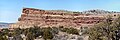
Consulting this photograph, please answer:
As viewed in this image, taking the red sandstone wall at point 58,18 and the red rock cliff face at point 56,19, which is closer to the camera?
the red rock cliff face at point 56,19

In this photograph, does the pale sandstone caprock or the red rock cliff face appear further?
the red rock cliff face

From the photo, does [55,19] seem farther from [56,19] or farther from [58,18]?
[58,18]

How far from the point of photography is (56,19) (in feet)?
343

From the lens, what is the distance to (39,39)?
5425 cm

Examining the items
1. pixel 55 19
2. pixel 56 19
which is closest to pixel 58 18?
pixel 56 19

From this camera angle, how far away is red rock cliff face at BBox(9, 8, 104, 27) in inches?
4031

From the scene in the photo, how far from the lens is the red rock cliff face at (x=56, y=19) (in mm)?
102375

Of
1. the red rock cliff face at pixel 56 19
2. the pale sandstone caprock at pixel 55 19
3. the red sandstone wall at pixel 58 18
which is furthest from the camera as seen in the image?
the red sandstone wall at pixel 58 18

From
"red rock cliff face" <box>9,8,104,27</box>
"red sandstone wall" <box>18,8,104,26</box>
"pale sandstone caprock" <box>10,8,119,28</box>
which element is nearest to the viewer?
"pale sandstone caprock" <box>10,8,119,28</box>

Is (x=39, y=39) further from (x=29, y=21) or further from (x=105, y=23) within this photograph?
(x=29, y=21)

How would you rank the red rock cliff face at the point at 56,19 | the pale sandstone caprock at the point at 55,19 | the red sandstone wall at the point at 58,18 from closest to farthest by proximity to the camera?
the pale sandstone caprock at the point at 55,19 → the red rock cliff face at the point at 56,19 → the red sandstone wall at the point at 58,18

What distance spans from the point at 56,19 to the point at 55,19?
29 centimetres

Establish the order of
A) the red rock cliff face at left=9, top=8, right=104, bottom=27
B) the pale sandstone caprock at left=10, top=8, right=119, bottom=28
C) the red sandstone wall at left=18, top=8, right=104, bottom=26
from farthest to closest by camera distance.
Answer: the red sandstone wall at left=18, top=8, right=104, bottom=26
the red rock cliff face at left=9, top=8, right=104, bottom=27
the pale sandstone caprock at left=10, top=8, right=119, bottom=28

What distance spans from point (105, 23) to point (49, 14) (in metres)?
77.9
